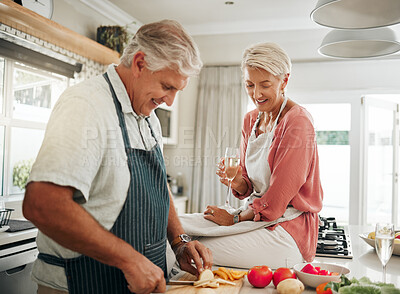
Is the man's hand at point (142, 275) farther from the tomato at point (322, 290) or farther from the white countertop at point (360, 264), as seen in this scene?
the tomato at point (322, 290)

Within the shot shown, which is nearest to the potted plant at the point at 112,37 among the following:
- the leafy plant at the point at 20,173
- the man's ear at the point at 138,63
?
the leafy plant at the point at 20,173

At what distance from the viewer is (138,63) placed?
124cm

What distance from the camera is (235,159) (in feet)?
5.83

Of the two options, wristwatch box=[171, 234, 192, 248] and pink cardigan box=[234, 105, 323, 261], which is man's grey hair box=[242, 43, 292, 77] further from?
wristwatch box=[171, 234, 192, 248]

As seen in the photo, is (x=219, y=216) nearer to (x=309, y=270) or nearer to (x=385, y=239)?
(x=309, y=270)

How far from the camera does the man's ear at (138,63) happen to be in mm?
1225

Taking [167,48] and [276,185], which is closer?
[167,48]

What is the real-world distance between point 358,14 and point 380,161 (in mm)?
3333

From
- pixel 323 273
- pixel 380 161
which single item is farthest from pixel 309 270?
pixel 380 161

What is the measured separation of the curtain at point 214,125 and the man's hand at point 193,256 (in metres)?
3.58

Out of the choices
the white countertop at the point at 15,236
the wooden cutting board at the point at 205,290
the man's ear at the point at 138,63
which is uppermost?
the man's ear at the point at 138,63

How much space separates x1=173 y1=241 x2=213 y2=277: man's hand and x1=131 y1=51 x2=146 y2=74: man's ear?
0.62 metres

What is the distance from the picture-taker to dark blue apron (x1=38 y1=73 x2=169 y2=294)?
118 cm

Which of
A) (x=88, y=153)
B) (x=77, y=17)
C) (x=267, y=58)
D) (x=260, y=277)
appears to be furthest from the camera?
(x=77, y=17)
